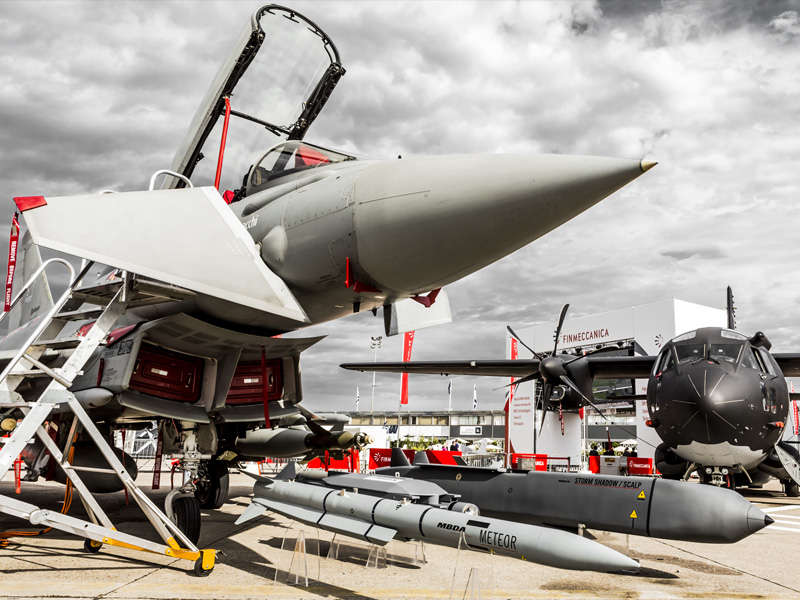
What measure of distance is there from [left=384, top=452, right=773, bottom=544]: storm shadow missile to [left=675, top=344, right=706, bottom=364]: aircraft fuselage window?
4274 mm

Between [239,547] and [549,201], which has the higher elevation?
[549,201]

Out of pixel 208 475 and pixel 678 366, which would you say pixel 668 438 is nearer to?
pixel 678 366

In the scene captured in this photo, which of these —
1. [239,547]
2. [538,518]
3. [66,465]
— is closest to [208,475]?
[239,547]

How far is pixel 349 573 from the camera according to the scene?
6234 millimetres

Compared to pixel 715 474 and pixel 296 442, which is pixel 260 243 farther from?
pixel 715 474

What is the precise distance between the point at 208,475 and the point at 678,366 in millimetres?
8662

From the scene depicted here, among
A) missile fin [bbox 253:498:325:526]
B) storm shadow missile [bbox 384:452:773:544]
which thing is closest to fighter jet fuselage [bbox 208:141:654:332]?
missile fin [bbox 253:498:325:526]

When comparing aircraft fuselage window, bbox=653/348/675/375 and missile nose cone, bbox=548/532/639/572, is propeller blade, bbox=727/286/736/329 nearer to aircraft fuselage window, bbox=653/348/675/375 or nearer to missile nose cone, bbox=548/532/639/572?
aircraft fuselage window, bbox=653/348/675/375

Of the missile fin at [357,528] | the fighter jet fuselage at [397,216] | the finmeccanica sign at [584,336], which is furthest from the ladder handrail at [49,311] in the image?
the finmeccanica sign at [584,336]

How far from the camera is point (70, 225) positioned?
5.21m

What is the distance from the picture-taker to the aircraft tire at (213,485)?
33.6 ft

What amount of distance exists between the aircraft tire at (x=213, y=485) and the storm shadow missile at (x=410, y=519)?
2.48m

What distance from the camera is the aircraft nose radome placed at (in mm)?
4652

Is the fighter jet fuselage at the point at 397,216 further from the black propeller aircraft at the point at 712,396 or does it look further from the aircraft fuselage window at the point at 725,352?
the aircraft fuselage window at the point at 725,352
